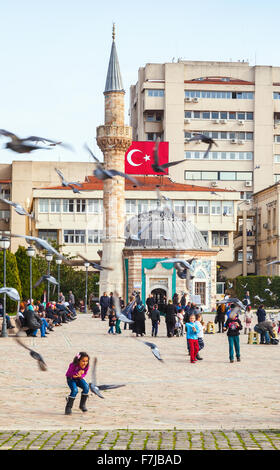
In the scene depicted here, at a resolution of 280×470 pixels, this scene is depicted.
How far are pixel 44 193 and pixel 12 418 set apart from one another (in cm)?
8157

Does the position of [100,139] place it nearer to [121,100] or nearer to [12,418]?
[121,100]

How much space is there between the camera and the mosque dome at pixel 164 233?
74369mm

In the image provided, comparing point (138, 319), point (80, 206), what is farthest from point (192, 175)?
point (138, 319)

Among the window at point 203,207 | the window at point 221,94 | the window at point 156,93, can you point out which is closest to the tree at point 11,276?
the window at point 203,207

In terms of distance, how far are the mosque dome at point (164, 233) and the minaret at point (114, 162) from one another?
178 cm

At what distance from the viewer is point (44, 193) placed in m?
94.9

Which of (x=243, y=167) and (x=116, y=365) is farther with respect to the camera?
(x=243, y=167)


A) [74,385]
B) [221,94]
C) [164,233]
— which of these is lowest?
[74,385]

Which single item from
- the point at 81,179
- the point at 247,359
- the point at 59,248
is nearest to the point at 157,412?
the point at 247,359

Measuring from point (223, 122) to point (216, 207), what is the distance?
1678 centimetres

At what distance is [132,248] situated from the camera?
71.1 m

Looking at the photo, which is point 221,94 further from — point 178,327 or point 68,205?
point 178,327

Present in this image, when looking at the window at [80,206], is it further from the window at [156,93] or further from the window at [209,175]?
the window at [156,93]

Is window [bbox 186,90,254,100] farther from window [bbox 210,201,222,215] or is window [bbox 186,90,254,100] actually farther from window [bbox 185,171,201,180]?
window [bbox 210,201,222,215]
